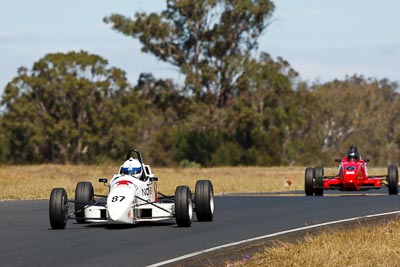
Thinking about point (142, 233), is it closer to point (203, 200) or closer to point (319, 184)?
point (203, 200)

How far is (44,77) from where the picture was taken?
90062mm

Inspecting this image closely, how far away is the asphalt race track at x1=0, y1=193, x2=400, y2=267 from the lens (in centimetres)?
1522

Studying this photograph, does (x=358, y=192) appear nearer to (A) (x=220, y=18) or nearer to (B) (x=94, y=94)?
(A) (x=220, y=18)

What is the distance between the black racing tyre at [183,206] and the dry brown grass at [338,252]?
117 inches

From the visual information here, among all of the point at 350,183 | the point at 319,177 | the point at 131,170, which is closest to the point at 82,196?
the point at 131,170

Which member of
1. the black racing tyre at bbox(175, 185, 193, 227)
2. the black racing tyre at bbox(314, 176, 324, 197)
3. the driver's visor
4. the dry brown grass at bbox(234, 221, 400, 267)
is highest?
the driver's visor

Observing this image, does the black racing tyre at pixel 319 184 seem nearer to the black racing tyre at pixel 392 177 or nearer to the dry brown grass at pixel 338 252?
the black racing tyre at pixel 392 177

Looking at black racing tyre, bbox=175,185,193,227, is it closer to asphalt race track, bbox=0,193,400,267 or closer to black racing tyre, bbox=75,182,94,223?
asphalt race track, bbox=0,193,400,267

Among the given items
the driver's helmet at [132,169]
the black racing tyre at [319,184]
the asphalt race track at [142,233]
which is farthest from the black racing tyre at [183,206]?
the black racing tyre at [319,184]

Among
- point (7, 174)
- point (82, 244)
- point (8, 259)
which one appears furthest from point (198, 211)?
point (7, 174)

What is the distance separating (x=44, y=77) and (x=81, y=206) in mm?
69580

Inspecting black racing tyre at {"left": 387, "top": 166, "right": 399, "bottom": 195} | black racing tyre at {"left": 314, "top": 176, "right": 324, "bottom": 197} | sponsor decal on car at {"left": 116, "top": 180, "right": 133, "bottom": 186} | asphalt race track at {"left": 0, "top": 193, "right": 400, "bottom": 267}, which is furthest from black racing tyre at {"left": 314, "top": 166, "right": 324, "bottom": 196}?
sponsor decal on car at {"left": 116, "top": 180, "right": 133, "bottom": 186}

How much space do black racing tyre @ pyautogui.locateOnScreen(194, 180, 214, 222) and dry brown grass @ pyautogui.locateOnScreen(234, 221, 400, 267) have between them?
3791mm

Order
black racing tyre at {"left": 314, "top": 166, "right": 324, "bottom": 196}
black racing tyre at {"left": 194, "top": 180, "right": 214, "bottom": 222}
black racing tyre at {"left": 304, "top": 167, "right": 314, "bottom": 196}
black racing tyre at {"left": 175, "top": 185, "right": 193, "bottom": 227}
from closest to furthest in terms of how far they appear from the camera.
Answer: black racing tyre at {"left": 175, "top": 185, "right": 193, "bottom": 227}, black racing tyre at {"left": 194, "top": 180, "right": 214, "bottom": 222}, black racing tyre at {"left": 304, "top": 167, "right": 314, "bottom": 196}, black racing tyre at {"left": 314, "top": 166, "right": 324, "bottom": 196}
